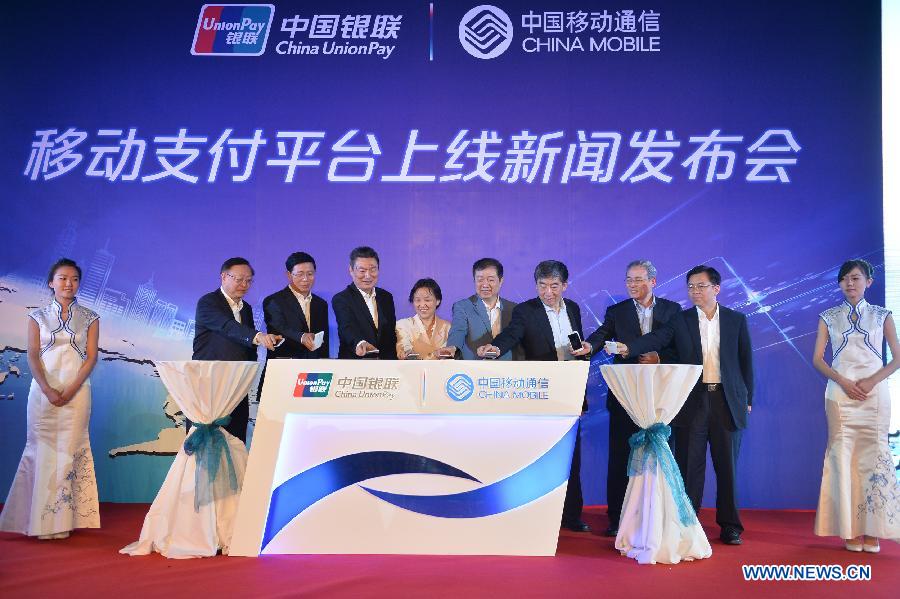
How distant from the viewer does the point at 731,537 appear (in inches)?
159

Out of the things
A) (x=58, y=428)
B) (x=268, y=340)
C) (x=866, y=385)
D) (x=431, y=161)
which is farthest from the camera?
(x=431, y=161)

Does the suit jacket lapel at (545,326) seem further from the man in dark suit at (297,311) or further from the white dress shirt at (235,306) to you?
the white dress shirt at (235,306)

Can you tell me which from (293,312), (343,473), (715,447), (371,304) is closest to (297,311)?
(293,312)

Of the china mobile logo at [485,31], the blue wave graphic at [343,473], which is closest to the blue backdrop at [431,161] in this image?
the china mobile logo at [485,31]

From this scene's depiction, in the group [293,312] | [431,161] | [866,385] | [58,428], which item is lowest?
[58,428]

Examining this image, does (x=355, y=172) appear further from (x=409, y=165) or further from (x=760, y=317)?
(x=760, y=317)

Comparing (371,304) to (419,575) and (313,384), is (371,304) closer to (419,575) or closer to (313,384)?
(313,384)

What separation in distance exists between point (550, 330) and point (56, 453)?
285 centimetres

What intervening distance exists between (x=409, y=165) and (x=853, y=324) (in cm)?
303

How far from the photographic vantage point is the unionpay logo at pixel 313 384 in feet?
11.9

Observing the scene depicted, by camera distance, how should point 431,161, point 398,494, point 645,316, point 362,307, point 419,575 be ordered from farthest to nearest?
point 431,161 → point 362,307 → point 645,316 → point 398,494 → point 419,575

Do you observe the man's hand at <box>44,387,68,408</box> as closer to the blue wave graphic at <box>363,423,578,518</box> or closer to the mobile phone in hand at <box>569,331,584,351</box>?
the blue wave graphic at <box>363,423,578,518</box>

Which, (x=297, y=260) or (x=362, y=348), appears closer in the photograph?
(x=362, y=348)

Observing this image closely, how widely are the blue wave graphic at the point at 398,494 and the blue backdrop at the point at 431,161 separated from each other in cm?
197
